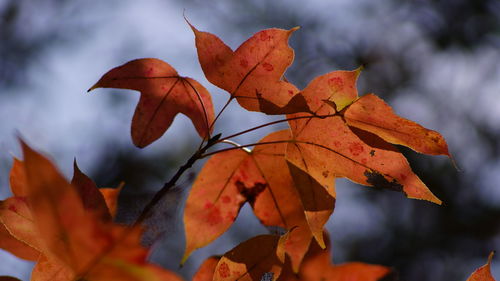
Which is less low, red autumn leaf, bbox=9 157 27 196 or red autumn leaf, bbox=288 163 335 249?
red autumn leaf, bbox=9 157 27 196

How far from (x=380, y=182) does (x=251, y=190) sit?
17 centimetres

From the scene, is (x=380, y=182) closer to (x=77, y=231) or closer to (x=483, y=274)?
(x=483, y=274)

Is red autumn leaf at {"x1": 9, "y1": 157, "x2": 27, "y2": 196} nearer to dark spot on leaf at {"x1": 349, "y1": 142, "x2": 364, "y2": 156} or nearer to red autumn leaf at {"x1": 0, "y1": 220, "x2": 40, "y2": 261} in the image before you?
red autumn leaf at {"x1": 0, "y1": 220, "x2": 40, "y2": 261}

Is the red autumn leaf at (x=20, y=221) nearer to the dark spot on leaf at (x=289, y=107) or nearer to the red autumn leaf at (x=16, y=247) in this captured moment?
the red autumn leaf at (x=16, y=247)

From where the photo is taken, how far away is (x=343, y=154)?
1.95 feet

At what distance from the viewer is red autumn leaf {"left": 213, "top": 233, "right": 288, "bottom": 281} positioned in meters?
0.49

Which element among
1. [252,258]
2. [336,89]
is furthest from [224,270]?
[336,89]

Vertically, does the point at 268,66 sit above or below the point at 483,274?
above

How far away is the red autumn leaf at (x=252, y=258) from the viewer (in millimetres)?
493

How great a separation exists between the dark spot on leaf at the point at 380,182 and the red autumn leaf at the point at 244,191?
3.6 inches

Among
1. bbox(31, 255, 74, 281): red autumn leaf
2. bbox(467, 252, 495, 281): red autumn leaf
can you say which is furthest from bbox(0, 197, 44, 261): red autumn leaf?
bbox(467, 252, 495, 281): red autumn leaf

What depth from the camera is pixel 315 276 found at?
54 centimetres

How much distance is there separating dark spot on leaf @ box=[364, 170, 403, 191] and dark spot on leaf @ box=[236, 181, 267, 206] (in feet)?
0.45

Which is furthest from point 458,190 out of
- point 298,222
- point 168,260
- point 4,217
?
point 4,217
